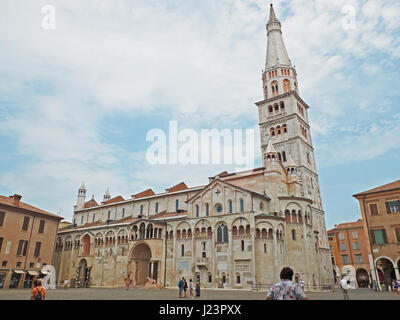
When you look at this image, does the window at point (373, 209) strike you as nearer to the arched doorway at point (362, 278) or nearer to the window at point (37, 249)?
the arched doorway at point (362, 278)

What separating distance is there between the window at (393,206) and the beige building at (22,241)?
149 feet

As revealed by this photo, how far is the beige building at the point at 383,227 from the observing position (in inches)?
1238

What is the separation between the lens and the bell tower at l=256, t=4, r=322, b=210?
45.4 metres

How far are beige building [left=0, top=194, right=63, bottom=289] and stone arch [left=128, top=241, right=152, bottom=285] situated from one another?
12.8 metres

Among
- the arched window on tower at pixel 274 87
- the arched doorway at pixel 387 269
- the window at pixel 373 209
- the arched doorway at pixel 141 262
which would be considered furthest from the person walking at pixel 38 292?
the arched window on tower at pixel 274 87

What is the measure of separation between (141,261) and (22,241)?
16.4m

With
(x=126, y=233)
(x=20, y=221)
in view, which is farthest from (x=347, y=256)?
(x=20, y=221)

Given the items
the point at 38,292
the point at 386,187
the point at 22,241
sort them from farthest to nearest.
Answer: the point at 22,241 < the point at 386,187 < the point at 38,292

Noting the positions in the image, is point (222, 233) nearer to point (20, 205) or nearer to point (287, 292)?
point (20, 205)

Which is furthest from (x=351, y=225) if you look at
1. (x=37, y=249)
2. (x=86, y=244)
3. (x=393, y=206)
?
(x=37, y=249)

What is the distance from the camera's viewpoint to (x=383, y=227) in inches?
1271

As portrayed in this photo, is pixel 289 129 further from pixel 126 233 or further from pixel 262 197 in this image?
pixel 126 233

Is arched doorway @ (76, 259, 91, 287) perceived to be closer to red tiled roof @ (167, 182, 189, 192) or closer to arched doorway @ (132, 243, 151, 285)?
arched doorway @ (132, 243, 151, 285)

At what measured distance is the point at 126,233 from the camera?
4581cm
